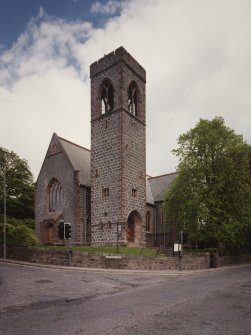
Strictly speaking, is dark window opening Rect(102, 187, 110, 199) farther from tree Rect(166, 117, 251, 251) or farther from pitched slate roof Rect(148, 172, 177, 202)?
pitched slate roof Rect(148, 172, 177, 202)

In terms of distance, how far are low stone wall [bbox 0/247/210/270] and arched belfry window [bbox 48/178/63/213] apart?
12.3 meters

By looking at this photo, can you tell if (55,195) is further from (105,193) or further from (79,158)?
(105,193)

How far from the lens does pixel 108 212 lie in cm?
3488

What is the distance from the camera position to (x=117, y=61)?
120 ft

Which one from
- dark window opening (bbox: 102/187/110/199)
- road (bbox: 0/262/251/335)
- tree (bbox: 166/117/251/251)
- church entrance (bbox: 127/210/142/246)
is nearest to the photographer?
road (bbox: 0/262/251/335)

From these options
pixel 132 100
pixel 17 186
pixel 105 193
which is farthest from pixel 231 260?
pixel 17 186

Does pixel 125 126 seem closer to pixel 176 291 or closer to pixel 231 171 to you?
pixel 231 171

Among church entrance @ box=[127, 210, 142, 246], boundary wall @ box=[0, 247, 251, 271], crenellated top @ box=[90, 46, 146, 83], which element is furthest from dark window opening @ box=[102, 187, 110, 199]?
crenellated top @ box=[90, 46, 146, 83]

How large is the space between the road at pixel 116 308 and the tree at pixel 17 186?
122 ft

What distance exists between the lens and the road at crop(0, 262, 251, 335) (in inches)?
321

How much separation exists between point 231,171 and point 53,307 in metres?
25.6

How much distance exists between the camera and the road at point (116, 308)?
8.15 m

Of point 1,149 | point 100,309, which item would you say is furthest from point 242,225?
point 1,149

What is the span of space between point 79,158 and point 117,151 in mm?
7712
